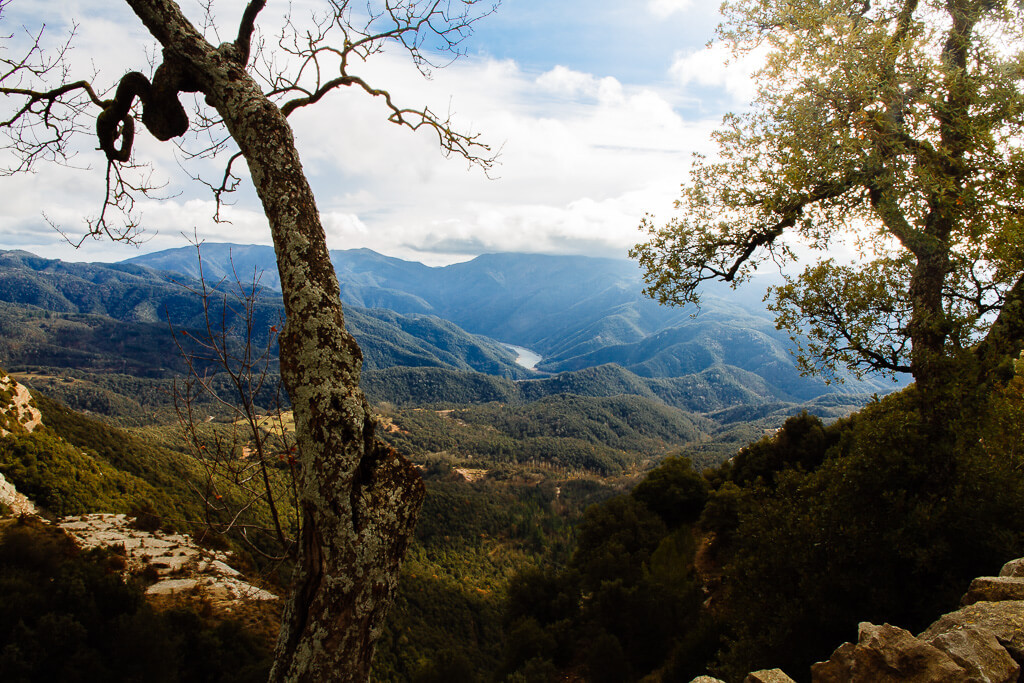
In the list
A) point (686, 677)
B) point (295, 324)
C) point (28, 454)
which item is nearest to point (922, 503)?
point (686, 677)

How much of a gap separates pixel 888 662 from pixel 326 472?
3.79 metres

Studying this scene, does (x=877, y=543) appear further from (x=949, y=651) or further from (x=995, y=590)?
(x=949, y=651)

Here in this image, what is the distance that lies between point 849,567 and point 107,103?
27.8ft

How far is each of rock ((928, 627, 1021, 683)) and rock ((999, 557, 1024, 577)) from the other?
4.36 ft

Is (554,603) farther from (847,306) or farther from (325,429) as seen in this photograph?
(325,429)

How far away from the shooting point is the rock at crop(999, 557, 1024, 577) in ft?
12.0

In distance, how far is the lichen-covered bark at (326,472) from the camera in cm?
227

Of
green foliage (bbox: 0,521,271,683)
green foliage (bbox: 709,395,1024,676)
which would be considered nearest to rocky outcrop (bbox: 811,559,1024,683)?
green foliage (bbox: 709,395,1024,676)

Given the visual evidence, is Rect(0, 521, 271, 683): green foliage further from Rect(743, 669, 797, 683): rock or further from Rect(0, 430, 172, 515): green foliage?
Rect(0, 430, 172, 515): green foliage

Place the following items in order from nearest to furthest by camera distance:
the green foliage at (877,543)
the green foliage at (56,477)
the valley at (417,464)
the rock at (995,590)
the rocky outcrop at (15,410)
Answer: the rock at (995,590) < the valley at (417,464) < the green foliage at (877,543) < the green foliage at (56,477) < the rocky outcrop at (15,410)

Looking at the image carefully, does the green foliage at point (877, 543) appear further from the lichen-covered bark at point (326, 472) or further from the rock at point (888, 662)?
the lichen-covered bark at point (326, 472)

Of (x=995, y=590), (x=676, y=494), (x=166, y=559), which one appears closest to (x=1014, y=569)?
(x=995, y=590)

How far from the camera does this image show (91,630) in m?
7.09

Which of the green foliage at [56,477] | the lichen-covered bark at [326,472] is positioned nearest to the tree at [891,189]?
the lichen-covered bark at [326,472]
